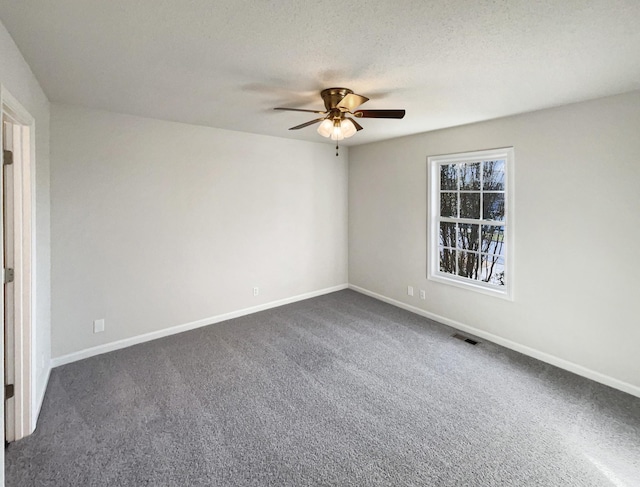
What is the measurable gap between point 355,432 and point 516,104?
314 centimetres

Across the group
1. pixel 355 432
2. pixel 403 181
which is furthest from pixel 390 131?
pixel 355 432

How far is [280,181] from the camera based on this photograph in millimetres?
4684

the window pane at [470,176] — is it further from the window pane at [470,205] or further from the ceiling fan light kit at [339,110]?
the ceiling fan light kit at [339,110]

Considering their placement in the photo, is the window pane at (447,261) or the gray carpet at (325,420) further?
the window pane at (447,261)

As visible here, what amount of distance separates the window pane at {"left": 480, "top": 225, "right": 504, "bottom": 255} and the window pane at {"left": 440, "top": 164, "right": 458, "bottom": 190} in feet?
2.30

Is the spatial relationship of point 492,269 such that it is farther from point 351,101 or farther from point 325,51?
point 325,51

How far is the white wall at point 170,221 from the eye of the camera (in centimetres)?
314

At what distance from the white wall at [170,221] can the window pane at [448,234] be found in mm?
1885

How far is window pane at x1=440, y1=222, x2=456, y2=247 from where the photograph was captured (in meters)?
4.20

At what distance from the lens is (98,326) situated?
10.9ft

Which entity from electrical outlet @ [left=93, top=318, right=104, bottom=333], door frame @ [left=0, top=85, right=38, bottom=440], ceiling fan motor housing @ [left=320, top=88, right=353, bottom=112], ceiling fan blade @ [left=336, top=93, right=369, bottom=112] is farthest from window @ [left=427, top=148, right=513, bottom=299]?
door frame @ [left=0, top=85, right=38, bottom=440]

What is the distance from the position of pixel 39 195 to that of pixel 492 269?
14.9 feet

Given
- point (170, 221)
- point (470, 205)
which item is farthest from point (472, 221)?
point (170, 221)

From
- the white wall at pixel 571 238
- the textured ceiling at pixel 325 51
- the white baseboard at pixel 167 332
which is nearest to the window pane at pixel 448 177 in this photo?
the white wall at pixel 571 238
